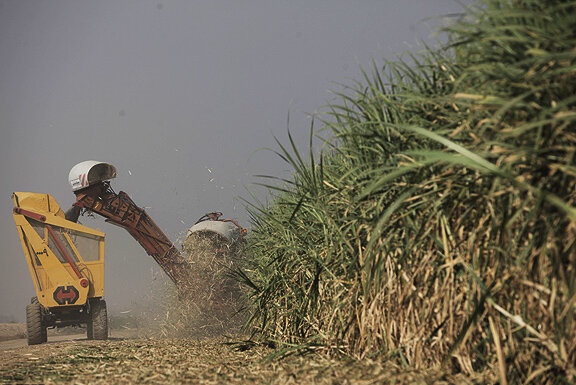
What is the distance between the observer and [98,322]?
951 centimetres

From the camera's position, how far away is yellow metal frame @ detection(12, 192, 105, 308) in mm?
9336

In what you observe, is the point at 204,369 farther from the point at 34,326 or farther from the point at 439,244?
the point at 34,326

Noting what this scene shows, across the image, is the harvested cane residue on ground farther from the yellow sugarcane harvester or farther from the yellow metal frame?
the yellow metal frame

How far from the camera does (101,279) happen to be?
9.80m

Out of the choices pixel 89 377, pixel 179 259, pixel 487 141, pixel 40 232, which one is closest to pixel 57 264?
pixel 40 232

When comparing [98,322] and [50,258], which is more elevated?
[50,258]

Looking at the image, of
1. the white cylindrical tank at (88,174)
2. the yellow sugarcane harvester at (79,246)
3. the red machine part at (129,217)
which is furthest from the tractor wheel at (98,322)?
the white cylindrical tank at (88,174)

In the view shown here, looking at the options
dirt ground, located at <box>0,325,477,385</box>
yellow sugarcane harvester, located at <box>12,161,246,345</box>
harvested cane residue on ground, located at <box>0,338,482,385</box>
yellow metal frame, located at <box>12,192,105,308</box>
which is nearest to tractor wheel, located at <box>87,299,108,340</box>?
yellow sugarcane harvester, located at <box>12,161,246,345</box>

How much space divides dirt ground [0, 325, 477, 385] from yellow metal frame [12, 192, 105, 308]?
5.22 metres

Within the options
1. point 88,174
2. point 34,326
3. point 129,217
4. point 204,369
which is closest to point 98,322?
point 34,326

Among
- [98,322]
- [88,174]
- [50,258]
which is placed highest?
[88,174]

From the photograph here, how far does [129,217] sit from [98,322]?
1830 mm

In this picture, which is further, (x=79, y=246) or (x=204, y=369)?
(x=79, y=246)

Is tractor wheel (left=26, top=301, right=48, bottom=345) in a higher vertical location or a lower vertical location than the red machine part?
lower
